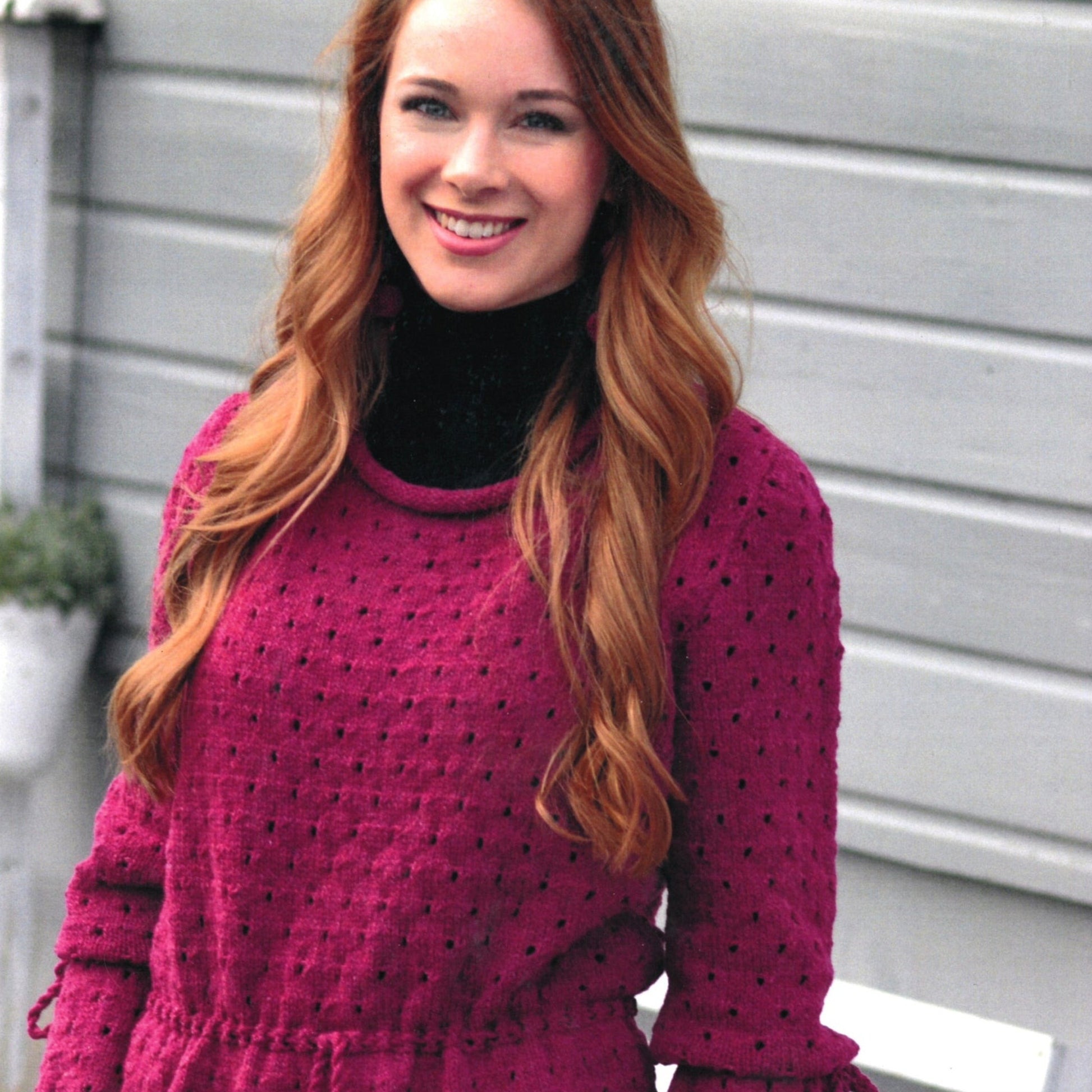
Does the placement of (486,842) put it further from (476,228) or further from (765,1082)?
(476,228)

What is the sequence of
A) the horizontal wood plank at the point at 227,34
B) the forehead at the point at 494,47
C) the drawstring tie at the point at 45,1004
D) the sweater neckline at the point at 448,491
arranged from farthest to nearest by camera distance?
the horizontal wood plank at the point at 227,34 → the drawstring tie at the point at 45,1004 → the sweater neckline at the point at 448,491 → the forehead at the point at 494,47

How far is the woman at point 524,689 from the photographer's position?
4.54 feet

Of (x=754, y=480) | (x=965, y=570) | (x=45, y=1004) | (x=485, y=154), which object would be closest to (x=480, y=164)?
(x=485, y=154)

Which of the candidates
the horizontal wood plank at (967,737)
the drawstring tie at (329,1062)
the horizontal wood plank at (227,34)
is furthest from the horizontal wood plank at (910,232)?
the drawstring tie at (329,1062)

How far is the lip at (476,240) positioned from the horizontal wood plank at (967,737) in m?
1.46

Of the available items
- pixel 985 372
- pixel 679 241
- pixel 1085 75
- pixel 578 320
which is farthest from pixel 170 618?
pixel 1085 75

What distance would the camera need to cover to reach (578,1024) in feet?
4.76

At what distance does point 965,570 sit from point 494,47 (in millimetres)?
1547

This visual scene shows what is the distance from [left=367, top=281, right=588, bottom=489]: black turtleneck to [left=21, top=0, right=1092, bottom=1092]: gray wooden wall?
916mm

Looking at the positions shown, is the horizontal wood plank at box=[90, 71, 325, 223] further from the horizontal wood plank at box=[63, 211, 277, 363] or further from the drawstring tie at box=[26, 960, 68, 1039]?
the drawstring tie at box=[26, 960, 68, 1039]

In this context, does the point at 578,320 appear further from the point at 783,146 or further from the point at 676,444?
the point at 783,146

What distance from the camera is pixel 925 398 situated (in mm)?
2631

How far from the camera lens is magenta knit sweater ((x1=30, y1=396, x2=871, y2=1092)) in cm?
139

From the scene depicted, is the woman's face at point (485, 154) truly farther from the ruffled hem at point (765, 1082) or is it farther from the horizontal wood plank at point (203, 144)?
the horizontal wood plank at point (203, 144)
